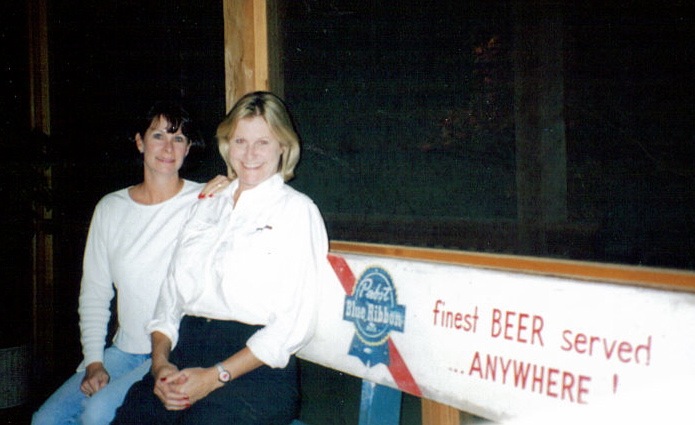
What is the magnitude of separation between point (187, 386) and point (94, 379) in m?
0.67

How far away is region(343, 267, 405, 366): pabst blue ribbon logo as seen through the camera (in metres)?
1.78

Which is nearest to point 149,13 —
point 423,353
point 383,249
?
point 383,249

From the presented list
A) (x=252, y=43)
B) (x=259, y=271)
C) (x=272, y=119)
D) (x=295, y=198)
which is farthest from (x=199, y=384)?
(x=252, y=43)

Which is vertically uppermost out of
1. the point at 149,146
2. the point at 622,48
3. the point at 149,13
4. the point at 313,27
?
the point at 149,13

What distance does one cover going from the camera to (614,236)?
156 cm

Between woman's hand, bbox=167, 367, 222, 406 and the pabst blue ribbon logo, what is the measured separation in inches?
18.8

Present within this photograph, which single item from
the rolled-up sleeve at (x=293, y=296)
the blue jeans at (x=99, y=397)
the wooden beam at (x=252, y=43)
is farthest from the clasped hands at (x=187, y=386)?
the wooden beam at (x=252, y=43)

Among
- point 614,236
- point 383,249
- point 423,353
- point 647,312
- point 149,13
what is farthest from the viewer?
point 149,13

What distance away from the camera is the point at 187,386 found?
171 centimetres

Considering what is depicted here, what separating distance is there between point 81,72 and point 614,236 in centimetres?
366

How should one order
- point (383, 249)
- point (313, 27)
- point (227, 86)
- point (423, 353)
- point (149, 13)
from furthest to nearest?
1. point (149, 13)
2. point (227, 86)
3. point (313, 27)
4. point (383, 249)
5. point (423, 353)

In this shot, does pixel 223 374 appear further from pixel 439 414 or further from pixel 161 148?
pixel 161 148

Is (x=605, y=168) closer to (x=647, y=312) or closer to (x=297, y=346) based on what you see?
(x=647, y=312)

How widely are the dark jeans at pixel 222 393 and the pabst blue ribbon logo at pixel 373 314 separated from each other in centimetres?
24
